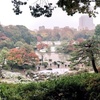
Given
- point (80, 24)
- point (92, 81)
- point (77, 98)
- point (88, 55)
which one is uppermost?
point (80, 24)

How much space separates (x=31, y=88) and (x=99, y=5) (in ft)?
9.30

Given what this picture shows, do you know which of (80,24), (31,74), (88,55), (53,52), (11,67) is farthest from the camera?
(80,24)

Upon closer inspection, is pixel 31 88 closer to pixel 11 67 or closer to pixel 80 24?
pixel 11 67

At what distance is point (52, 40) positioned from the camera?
4797cm

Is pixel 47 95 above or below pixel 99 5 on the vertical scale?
below

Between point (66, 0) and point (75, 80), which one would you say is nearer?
point (66, 0)

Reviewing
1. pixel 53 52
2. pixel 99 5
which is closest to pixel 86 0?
pixel 99 5

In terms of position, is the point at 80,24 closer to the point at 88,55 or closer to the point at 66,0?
the point at 88,55

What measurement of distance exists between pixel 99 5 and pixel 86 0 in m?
0.44

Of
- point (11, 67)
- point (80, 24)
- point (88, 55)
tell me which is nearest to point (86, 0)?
point (88, 55)

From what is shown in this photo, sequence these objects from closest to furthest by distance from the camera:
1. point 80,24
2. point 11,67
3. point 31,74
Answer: point 31,74 → point 11,67 → point 80,24

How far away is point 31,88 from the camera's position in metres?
Result: 6.39

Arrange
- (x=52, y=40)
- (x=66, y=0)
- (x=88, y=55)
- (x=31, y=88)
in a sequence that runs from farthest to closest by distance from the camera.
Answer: (x=52, y=40), (x=88, y=55), (x=31, y=88), (x=66, y=0)

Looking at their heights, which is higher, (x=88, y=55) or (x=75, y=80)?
(x=88, y=55)
